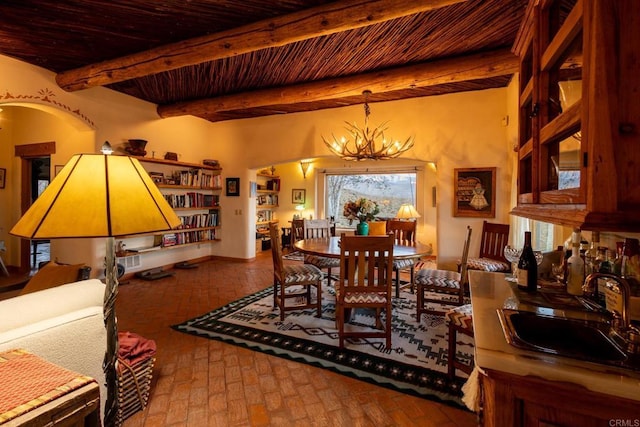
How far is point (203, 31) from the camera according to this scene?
2918mm

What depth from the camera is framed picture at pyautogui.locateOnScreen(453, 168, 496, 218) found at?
4223 millimetres

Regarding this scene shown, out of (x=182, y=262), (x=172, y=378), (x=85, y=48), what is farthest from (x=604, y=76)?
(x=182, y=262)

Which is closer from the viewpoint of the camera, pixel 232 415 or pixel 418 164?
pixel 232 415

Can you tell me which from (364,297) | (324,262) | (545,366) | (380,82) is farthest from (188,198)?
(545,366)

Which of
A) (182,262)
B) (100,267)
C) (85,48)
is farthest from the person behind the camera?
(182,262)

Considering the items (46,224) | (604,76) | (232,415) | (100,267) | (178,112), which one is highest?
(178,112)

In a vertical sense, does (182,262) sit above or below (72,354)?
below

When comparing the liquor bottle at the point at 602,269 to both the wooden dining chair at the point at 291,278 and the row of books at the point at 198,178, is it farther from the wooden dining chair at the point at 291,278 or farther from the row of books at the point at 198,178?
the row of books at the point at 198,178

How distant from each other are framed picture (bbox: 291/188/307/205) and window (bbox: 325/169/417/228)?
2.07 ft

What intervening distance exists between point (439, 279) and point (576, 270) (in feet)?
5.18

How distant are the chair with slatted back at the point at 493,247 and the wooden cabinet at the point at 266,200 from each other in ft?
16.2

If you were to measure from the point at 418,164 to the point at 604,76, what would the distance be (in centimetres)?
648

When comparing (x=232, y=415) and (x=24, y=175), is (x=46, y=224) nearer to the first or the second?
(x=232, y=415)

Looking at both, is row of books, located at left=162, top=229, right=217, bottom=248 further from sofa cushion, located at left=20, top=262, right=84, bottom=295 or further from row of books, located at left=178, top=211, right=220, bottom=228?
sofa cushion, located at left=20, top=262, right=84, bottom=295
